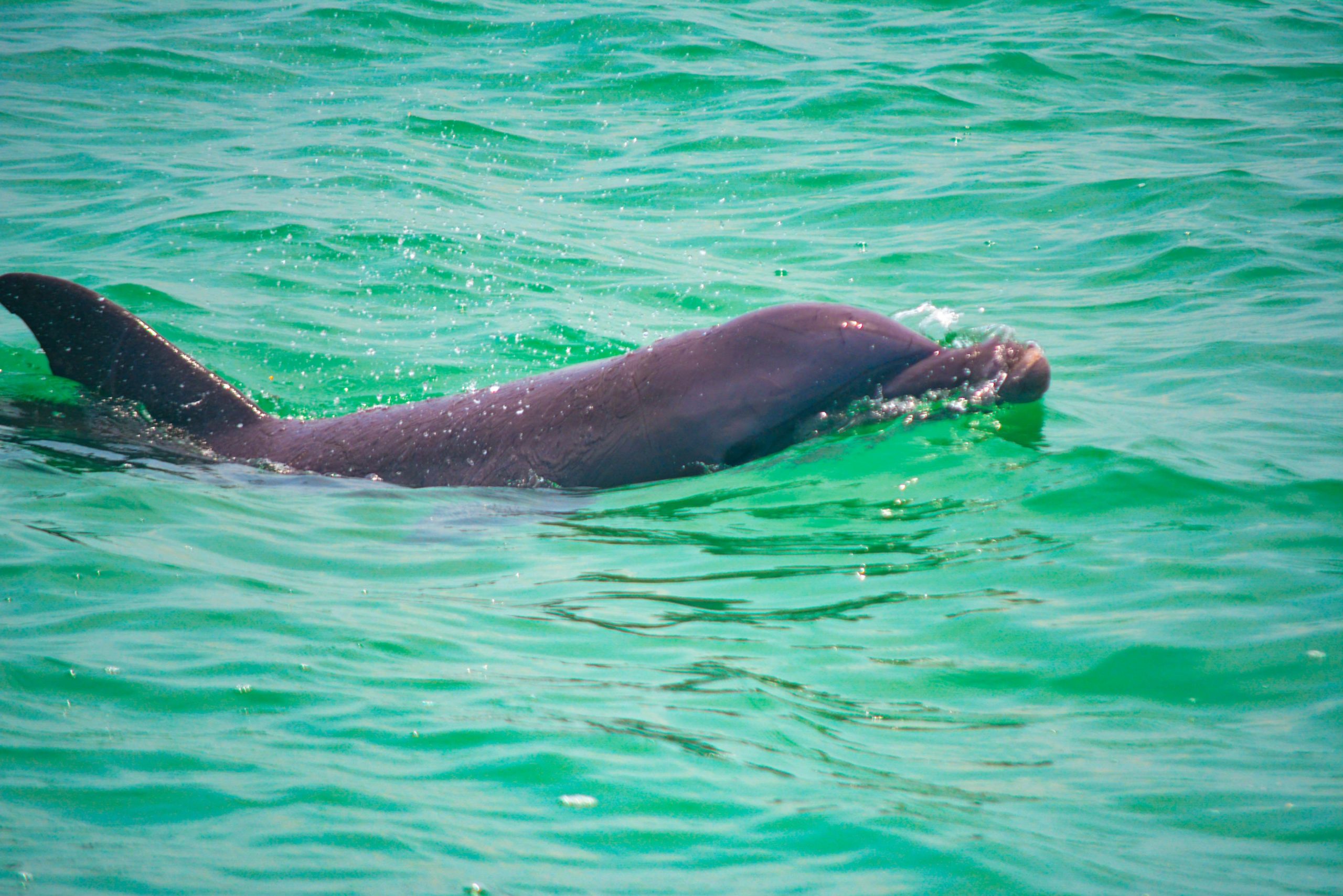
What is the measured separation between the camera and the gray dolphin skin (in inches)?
293

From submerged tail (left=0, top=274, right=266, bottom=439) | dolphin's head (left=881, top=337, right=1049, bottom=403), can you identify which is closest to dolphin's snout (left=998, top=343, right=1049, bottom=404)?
dolphin's head (left=881, top=337, right=1049, bottom=403)

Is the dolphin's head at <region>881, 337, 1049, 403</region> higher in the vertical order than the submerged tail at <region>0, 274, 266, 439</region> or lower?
higher

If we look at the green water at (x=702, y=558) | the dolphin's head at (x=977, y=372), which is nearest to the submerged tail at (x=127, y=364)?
the green water at (x=702, y=558)

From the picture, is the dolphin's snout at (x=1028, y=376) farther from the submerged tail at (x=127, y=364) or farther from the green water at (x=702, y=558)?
the submerged tail at (x=127, y=364)

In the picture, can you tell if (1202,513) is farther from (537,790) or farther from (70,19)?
(70,19)

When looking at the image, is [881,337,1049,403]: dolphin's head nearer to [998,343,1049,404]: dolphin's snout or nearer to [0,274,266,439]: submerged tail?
[998,343,1049,404]: dolphin's snout

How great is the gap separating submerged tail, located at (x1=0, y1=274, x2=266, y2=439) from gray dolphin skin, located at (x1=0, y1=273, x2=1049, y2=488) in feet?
0.04

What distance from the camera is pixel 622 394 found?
25.4 feet

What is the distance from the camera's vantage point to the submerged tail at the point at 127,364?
337 inches

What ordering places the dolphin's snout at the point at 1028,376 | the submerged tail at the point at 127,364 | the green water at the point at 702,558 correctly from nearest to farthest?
1. the green water at the point at 702,558
2. the dolphin's snout at the point at 1028,376
3. the submerged tail at the point at 127,364

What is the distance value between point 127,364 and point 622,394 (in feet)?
12.5

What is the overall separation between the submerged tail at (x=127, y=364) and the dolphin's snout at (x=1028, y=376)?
541 centimetres

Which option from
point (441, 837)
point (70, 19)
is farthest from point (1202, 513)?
point (70, 19)

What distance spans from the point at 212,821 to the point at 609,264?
1072cm
